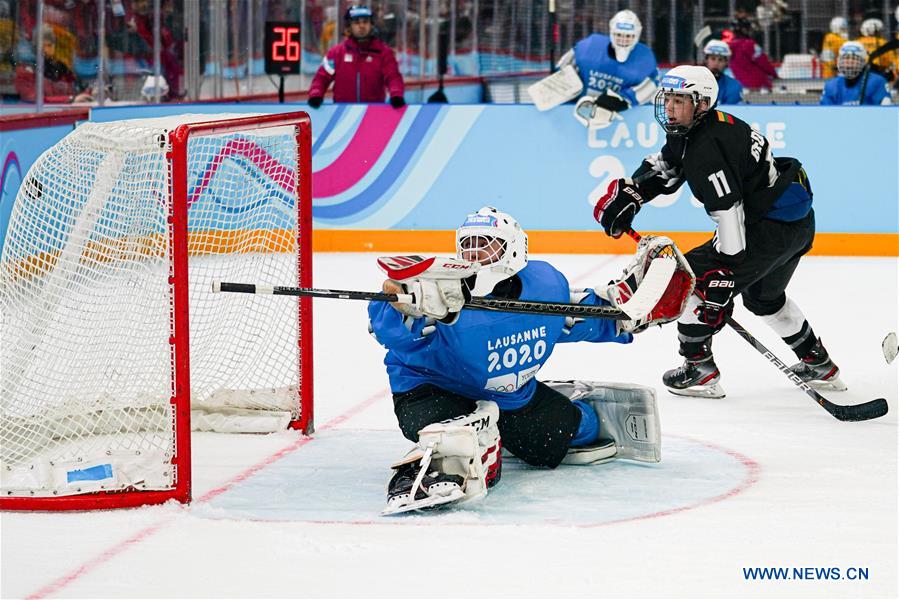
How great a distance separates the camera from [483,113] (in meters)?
8.54

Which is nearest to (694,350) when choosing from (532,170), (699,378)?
(699,378)

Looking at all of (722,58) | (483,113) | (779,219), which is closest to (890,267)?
(722,58)

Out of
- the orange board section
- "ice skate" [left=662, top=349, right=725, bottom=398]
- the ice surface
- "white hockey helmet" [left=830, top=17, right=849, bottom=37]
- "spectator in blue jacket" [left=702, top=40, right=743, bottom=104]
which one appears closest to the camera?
the ice surface

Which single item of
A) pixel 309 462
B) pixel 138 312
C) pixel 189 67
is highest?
pixel 189 67

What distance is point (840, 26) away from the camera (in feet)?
43.6

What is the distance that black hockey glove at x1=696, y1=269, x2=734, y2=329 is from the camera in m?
4.53

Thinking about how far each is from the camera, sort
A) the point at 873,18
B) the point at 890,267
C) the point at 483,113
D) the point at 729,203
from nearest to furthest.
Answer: the point at 729,203, the point at 890,267, the point at 483,113, the point at 873,18

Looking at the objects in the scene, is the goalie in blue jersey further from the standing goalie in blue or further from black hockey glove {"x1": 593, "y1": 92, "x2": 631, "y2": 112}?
the standing goalie in blue

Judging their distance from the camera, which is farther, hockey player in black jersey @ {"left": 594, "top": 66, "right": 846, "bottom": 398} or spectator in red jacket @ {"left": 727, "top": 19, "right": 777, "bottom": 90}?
spectator in red jacket @ {"left": 727, "top": 19, "right": 777, "bottom": 90}

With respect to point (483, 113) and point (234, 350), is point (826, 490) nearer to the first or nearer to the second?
point (234, 350)

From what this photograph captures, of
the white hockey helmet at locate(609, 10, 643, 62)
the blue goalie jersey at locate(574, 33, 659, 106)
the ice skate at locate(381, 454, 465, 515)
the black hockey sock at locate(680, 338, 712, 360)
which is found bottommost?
the ice skate at locate(381, 454, 465, 515)

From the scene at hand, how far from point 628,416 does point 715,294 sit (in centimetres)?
79

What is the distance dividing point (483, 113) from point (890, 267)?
2.51 m

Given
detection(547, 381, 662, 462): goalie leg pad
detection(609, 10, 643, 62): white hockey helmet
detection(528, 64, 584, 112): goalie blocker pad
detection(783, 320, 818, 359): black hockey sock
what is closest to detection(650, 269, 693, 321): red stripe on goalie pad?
detection(547, 381, 662, 462): goalie leg pad
